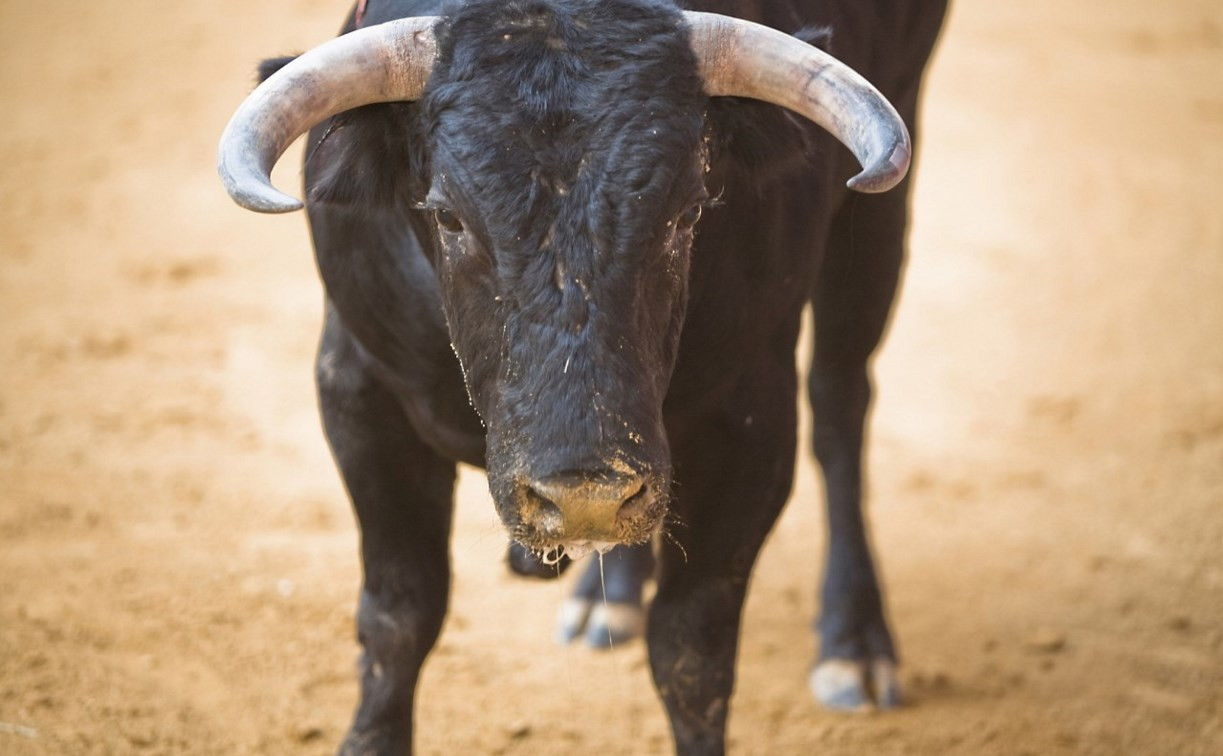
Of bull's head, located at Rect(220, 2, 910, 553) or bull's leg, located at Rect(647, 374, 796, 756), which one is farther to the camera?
bull's leg, located at Rect(647, 374, 796, 756)

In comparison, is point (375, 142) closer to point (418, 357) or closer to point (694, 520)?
point (418, 357)

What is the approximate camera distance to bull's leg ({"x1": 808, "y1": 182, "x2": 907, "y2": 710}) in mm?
4270

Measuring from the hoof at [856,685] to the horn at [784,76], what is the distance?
7.42 feet

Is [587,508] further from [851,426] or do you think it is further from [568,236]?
[851,426]

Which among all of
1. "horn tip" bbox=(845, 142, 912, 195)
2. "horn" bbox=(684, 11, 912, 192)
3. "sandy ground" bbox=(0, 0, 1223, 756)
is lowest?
"sandy ground" bbox=(0, 0, 1223, 756)

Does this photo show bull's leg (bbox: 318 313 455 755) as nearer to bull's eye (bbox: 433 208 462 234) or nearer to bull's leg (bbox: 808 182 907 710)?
bull's eye (bbox: 433 208 462 234)

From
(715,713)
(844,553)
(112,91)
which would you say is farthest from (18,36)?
(715,713)

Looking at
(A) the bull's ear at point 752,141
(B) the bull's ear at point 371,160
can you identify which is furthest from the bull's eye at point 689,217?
(B) the bull's ear at point 371,160

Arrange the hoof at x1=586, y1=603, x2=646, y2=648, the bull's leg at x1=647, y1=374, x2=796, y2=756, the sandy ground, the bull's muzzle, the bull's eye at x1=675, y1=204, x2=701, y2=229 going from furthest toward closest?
the hoof at x1=586, y1=603, x2=646, y2=648, the sandy ground, the bull's leg at x1=647, y1=374, x2=796, y2=756, the bull's eye at x1=675, y1=204, x2=701, y2=229, the bull's muzzle

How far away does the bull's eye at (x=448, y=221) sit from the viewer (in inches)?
102

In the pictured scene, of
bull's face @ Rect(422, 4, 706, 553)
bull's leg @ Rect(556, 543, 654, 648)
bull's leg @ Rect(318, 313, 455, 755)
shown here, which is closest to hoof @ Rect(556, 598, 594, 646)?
bull's leg @ Rect(556, 543, 654, 648)

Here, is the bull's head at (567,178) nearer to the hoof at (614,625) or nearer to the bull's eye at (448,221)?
the bull's eye at (448,221)

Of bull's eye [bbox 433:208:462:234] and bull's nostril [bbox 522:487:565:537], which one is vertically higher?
bull's eye [bbox 433:208:462:234]

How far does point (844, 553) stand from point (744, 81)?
2306 mm
